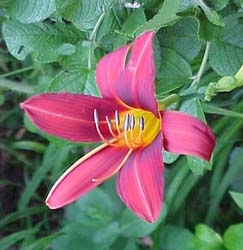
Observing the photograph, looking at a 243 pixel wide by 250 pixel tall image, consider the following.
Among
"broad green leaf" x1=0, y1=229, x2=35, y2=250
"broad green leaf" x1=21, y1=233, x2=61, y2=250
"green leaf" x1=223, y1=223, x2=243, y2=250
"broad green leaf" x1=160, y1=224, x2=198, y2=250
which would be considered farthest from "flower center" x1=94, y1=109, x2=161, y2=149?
"broad green leaf" x1=0, y1=229, x2=35, y2=250

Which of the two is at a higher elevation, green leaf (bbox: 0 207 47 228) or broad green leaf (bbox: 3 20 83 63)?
broad green leaf (bbox: 3 20 83 63)

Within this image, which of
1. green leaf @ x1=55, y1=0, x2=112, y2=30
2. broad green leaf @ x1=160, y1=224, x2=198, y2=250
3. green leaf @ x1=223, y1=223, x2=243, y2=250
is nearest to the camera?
green leaf @ x1=55, y1=0, x2=112, y2=30

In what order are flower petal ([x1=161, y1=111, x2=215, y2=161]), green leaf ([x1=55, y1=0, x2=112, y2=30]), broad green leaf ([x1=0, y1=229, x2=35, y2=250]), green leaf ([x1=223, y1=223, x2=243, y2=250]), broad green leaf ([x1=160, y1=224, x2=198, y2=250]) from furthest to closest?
1. broad green leaf ([x1=0, y1=229, x2=35, y2=250])
2. broad green leaf ([x1=160, y1=224, x2=198, y2=250])
3. green leaf ([x1=223, y1=223, x2=243, y2=250])
4. green leaf ([x1=55, y1=0, x2=112, y2=30])
5. flower petal ([x1=161, y1=111, x2=215, y2=161])

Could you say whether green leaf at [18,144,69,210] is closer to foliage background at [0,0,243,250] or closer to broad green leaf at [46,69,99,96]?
foliage background at [0,0,243,250]

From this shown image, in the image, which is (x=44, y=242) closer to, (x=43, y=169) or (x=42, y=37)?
(x=43, y=169)

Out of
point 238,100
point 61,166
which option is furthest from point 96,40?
point 61,166

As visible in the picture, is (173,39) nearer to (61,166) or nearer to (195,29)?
(195,29)
